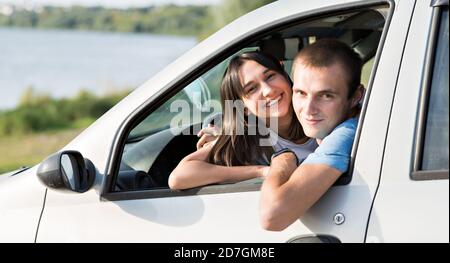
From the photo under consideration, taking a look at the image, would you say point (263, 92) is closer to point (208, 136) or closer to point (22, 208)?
point (208, 136)

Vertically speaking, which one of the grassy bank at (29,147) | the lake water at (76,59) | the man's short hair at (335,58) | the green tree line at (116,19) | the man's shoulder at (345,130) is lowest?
the man's shoulder at (345,130)

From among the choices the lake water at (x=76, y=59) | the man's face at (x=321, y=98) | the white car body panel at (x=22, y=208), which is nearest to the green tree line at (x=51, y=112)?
the lake water at (x=76, y=59)

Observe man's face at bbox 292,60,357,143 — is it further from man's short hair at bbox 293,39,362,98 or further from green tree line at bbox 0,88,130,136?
green tree line at bbox 0,88,130,136

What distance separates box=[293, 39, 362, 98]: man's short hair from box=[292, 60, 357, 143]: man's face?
18mm

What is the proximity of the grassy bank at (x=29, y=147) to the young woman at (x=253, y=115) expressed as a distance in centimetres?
770

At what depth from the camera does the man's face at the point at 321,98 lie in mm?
2697

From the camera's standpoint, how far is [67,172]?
112 inches

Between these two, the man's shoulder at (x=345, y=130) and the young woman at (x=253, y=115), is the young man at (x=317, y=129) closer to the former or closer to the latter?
the man's shoulder at (x=345, y=130)

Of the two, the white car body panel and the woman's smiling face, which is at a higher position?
the woman's smiling face

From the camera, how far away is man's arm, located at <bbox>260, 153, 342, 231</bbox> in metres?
2.47

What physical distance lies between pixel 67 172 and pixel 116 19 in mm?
39102

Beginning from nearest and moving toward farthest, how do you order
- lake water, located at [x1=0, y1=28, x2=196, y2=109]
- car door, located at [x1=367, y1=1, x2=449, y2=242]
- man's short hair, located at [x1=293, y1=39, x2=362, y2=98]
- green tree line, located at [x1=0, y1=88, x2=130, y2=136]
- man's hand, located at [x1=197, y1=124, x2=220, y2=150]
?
car door, located at [x1=367, y1=1, x2=449, y2=242] → man's short hair, located at [x1=293, y1=39, x2=362, y2=98] → man's hand, located at [x1=197, y1=124, x2=220, y2=150] → green tree line, located at [x1=0, y1=88, x2=130, y2=136] → lake water, located at [x1=0, y1=28, x2=196, y2=109]

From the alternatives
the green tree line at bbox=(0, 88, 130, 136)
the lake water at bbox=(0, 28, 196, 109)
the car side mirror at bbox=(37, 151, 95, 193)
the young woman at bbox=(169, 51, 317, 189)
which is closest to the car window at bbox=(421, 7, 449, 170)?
the young woman at bbox=(169, 51, 317, 189)

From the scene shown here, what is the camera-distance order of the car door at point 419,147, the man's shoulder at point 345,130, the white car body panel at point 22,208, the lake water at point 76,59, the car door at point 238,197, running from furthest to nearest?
the lake water at point 76,59, the white car body panel at point 22,208, the man's shoulder at point 345,130, the car door at point 238,197, the car door at point 419,147
